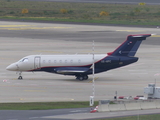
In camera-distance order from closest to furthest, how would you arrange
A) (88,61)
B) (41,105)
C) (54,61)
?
1. (41,105)
2. (88,61)
3. (54,61)

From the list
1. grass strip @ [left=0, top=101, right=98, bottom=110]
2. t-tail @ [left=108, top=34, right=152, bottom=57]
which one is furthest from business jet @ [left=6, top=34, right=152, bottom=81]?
grass strip @ [left=0, top=101, right=98, bottom=110]

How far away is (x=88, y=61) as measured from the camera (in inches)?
1721

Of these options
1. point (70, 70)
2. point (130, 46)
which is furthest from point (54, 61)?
point (130, 46)

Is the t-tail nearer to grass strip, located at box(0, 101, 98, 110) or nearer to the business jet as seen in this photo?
the business jet

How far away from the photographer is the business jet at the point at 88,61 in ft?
142

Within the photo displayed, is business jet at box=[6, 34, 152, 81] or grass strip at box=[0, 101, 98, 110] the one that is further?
business jet at box=[6, 34, 152, 81]

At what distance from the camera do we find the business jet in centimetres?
4341

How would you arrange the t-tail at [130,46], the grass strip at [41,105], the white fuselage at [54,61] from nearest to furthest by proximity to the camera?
1. the grass strip at [41,105]
2. the t-tail at [130,46]
3. the white fuselage at [54,61]

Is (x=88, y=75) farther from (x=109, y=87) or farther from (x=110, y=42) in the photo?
(x=110, y=42)

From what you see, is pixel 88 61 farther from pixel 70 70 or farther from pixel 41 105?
pixel 41 105

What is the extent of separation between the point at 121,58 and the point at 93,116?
709 inches

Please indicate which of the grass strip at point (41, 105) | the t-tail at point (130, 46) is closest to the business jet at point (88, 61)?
the t-tail at point (130, 46)

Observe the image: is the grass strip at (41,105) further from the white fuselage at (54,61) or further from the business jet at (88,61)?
the white fuselage at (54,61)

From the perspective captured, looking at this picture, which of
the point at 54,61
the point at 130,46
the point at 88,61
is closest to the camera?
the point at 130,46
